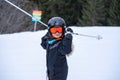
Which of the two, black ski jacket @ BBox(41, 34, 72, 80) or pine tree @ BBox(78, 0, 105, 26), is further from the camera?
pine tree @ BBox(78, 0, 105, 26)

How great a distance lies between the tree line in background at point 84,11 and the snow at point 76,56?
8.39 metres

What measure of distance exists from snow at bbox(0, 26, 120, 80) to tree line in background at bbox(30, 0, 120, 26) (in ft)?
27.5

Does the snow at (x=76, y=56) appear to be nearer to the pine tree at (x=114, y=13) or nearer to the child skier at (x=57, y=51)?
A: the child skier at (x=57, y=51)

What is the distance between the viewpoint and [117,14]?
46.1 ft

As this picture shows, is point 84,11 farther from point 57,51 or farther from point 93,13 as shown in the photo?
point 57,51

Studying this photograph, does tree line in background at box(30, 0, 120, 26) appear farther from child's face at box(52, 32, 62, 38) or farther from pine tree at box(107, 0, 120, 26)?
child's face at box(52, 32, 62, 38)

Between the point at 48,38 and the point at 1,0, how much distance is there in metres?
16.2

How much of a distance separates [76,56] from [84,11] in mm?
9657

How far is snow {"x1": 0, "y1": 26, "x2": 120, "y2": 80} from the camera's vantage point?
5086 mm

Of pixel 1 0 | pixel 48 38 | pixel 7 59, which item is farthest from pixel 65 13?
pixel 48 38

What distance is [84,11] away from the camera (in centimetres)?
1474

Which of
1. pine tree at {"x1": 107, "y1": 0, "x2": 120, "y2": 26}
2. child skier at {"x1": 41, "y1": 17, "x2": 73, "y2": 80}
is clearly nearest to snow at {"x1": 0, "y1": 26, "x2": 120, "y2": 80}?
child skier at {"x1": 41, "y1": 17, "x2": 73, "y2": 80}

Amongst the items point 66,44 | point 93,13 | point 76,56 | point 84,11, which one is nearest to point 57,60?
point 66,44

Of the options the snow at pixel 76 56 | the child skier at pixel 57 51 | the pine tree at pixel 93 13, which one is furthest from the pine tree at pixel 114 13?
the child skier at pixel 57 51
